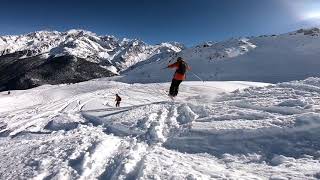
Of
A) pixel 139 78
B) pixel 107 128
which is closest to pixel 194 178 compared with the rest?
pixel 107 128

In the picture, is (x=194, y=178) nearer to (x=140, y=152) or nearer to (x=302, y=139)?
(x=140, y=152)

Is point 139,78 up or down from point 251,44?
down

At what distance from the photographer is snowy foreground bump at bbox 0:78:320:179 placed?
326 inches

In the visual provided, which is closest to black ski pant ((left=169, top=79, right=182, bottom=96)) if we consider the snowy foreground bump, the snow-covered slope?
the snowy foreground bump

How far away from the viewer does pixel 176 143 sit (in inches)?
397

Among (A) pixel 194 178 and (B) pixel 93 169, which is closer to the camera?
(A) pixel 194 178

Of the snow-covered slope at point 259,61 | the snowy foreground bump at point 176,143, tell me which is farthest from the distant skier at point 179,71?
the snow-covered slope at point 259,61

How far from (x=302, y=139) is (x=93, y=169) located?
4.68 meters

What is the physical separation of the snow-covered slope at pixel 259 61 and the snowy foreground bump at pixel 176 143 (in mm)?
29903

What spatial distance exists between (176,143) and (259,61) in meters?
42.4

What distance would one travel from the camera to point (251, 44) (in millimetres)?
62125

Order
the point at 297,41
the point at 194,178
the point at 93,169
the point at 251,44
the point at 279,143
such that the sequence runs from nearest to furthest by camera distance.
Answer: the point at 194,178, the point at 93,169, the point at 279,143, the point at 297,41, the point at 251,44

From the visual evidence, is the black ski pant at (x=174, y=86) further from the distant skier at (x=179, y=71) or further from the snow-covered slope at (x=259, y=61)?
the snow-covered slope at (x=259, y=61)

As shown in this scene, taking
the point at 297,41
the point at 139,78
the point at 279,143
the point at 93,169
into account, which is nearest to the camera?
the point at 93,169
